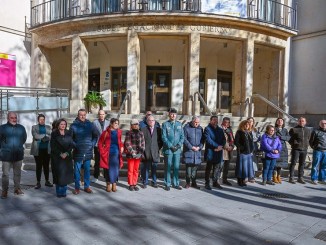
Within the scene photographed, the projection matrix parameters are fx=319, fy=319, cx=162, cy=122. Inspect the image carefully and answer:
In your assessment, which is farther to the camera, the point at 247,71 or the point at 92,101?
the point at 92,101

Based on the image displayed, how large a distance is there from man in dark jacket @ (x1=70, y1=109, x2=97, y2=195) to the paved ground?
40 cm

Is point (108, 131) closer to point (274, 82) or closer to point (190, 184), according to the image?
point (190, 184)

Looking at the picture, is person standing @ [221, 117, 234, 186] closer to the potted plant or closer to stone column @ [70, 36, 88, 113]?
the potted plant

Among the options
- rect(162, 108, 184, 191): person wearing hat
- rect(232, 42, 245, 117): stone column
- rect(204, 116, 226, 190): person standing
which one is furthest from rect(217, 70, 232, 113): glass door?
rect(162, 108, 184, 191): person wearing hat

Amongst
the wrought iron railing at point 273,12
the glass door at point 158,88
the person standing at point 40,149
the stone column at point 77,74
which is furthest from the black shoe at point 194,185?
the glass door at point 158,88

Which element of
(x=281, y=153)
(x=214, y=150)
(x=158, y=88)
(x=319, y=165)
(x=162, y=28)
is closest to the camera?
(x=214, y=150)

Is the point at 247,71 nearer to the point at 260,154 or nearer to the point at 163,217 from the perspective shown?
the point at 260,154

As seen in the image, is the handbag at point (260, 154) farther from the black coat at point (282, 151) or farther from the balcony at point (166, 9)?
the balcony at point (166, 9)

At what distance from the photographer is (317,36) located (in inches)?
643

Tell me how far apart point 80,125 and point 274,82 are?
12.3 meters

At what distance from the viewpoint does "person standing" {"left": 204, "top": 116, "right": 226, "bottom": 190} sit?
755 centimetres

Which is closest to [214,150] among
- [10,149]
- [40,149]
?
[40,149]

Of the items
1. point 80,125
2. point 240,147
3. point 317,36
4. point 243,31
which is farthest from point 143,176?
point 317,36

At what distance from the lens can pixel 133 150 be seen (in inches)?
282
